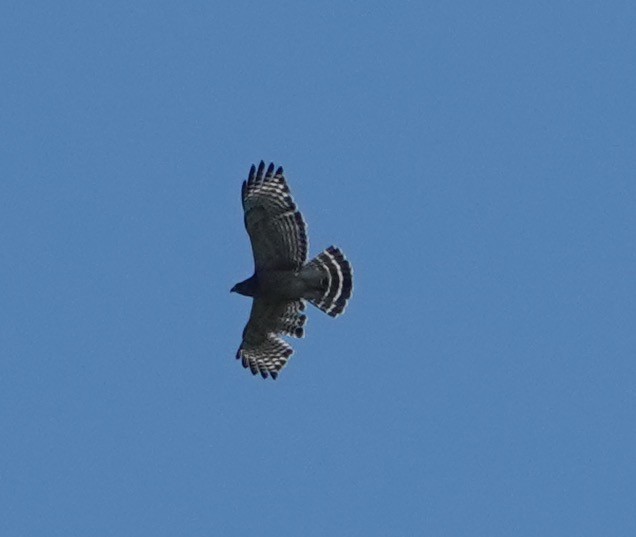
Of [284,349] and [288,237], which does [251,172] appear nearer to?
[288,237]

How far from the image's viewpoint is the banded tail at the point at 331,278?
92.6 ft

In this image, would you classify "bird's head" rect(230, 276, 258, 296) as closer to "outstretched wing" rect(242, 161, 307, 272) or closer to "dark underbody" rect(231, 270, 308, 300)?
"dark underbody" rect(231, 270, 308, 300)

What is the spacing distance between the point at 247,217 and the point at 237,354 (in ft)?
9.18

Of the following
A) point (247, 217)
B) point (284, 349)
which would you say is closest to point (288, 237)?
point (247, 217)

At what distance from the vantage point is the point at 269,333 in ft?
97.6

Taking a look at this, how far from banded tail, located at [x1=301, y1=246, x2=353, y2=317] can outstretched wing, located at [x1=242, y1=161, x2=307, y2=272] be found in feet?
0.76

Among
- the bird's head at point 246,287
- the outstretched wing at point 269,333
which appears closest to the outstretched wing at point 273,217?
the bird's head at point 246,287

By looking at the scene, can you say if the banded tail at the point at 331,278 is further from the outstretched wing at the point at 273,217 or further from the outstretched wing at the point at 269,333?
the outstretched wing at the point at 269,333

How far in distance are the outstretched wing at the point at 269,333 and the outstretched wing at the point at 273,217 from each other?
1.04m

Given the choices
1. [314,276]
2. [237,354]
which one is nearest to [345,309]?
[314,276]

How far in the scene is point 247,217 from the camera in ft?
91.9

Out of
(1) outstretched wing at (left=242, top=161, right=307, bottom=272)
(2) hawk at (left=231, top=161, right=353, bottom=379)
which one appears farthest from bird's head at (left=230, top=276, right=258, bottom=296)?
(1) outstretched wing at (left=242, top=161, right=307, bottom=272)

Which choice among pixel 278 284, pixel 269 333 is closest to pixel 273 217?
pixel 278 284

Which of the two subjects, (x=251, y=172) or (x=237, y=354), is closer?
(x=251, y=172)
